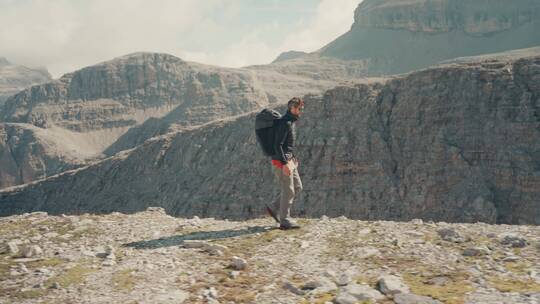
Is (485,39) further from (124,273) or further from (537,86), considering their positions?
(124,273)

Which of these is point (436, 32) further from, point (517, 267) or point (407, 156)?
point (517, 267)

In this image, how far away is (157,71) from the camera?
16312 centimetres

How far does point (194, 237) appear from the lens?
12070mm

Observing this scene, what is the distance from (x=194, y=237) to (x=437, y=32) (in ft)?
572

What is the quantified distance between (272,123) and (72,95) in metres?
154

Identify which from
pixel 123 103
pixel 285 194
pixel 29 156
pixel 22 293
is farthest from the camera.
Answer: pixel 123 103

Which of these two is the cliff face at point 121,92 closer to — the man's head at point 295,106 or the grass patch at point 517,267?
the man's head at point 295,106

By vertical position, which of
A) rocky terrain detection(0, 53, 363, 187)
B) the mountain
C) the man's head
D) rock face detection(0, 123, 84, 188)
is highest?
the mountain

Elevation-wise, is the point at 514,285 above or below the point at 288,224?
below

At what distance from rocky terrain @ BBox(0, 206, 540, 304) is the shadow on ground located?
0.07ft

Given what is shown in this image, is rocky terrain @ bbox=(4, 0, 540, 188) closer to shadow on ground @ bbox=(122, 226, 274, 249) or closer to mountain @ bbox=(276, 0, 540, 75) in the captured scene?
mountain @ bbox=(276, 0, 540, 75)

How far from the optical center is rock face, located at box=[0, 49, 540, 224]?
5172 centimetres

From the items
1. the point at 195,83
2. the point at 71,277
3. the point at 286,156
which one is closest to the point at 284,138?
the point at 286,156

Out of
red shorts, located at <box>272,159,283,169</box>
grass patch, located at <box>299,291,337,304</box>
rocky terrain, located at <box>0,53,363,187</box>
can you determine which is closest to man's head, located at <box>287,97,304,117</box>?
red shorts, located at <box>272,159,283,169</box>
